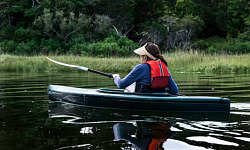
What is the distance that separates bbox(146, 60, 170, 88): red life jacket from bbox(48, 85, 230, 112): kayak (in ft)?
0.61

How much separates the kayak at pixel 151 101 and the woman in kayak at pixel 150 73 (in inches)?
6.2

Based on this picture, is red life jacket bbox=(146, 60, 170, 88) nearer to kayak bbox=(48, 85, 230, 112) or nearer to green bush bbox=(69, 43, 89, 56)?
kayak bbox=(48, 85, 230, 112)

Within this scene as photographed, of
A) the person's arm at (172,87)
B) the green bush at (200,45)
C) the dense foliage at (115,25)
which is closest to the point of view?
the person's arm at (172,87)

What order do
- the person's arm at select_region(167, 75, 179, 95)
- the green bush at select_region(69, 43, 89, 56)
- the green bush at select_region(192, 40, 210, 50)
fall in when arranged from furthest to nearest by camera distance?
the green bush at select_region(192, 40, 210, 50) < the green bush at select_region(69, 43, 89, 56) < the person's arm at select_region(167, 75, 179, 95)

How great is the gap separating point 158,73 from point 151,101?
17.1 inches

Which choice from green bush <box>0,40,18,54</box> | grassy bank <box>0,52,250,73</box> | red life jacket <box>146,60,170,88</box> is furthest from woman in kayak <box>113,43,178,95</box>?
green bush <box>0,40,18,54</box>

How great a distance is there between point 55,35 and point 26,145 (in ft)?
98.3

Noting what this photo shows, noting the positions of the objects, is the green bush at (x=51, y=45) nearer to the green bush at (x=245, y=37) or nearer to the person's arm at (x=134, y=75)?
the green bush at (x=245, y=37)

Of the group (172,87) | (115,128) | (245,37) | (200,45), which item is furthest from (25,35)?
(115,128)

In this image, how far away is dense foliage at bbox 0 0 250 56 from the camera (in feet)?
99.2

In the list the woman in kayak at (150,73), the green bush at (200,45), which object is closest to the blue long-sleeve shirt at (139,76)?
the woman in kayak at (150,73)

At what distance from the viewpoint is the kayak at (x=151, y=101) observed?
5.43m

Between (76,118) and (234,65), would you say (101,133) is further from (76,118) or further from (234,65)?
(234,65)

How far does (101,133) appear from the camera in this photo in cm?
421
